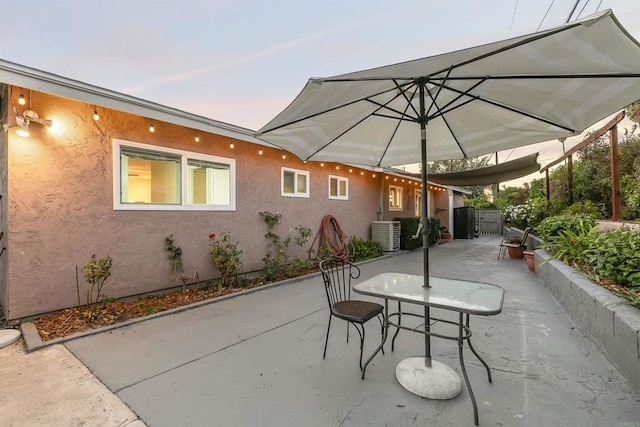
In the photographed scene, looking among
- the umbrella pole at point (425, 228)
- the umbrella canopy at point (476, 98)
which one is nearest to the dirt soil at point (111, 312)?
the umbrella canopy at point (476, 98)

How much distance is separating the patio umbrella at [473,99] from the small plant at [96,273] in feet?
→ 9.10

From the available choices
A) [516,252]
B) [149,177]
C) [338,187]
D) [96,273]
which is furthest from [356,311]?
[516,252]

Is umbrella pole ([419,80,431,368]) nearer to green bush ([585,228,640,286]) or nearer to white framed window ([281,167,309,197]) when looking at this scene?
green bush ([585,228,640,286])

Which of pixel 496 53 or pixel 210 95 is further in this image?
pixel 210 95

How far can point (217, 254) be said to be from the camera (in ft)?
16.2

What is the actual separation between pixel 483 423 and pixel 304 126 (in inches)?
104

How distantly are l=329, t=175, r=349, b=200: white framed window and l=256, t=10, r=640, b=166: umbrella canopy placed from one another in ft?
14.8

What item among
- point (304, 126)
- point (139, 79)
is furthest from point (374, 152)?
point (139, 79)

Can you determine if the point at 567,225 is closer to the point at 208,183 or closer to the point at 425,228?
the point at 425,228

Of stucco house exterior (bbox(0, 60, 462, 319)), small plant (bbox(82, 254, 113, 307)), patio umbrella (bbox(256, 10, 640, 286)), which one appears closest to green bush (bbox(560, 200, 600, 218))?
patio umbrella (bbox(256, 10, 640, 286))

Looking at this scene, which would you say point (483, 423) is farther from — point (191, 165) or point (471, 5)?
point (471, 5)

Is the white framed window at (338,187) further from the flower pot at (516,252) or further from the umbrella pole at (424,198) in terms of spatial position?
the umbrella pole at (424,198)

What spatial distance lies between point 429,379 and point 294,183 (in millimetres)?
5412

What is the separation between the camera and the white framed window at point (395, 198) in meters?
11.5
